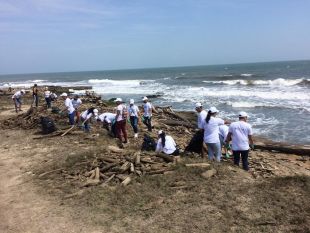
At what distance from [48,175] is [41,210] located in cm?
216

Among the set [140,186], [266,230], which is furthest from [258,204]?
[140,186]

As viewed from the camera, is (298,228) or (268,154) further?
(268,154)

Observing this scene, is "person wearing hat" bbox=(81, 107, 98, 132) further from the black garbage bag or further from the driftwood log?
the driftwood log

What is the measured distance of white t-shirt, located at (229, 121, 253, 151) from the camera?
939 centimetres

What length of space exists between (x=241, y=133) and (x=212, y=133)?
896 mm

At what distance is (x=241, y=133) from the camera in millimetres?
9398

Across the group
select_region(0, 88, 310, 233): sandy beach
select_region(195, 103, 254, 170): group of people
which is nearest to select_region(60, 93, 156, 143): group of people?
select_region(0, 88, 310, 233): sandy beach

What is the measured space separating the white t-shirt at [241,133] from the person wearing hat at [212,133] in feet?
2.07

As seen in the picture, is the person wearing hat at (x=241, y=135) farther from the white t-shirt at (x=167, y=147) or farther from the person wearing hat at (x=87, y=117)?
the person wearing hat at (x=87, y=117)

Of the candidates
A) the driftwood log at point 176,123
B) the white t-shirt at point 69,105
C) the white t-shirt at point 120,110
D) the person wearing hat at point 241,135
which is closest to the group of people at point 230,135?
the person wearing hat at point 241,135

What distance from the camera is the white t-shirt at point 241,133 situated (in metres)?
9.39

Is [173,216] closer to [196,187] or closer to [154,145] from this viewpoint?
[196,187]

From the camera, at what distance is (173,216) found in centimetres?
722

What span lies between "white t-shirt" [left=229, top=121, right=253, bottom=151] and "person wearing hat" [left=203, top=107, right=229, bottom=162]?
63 centimetres
